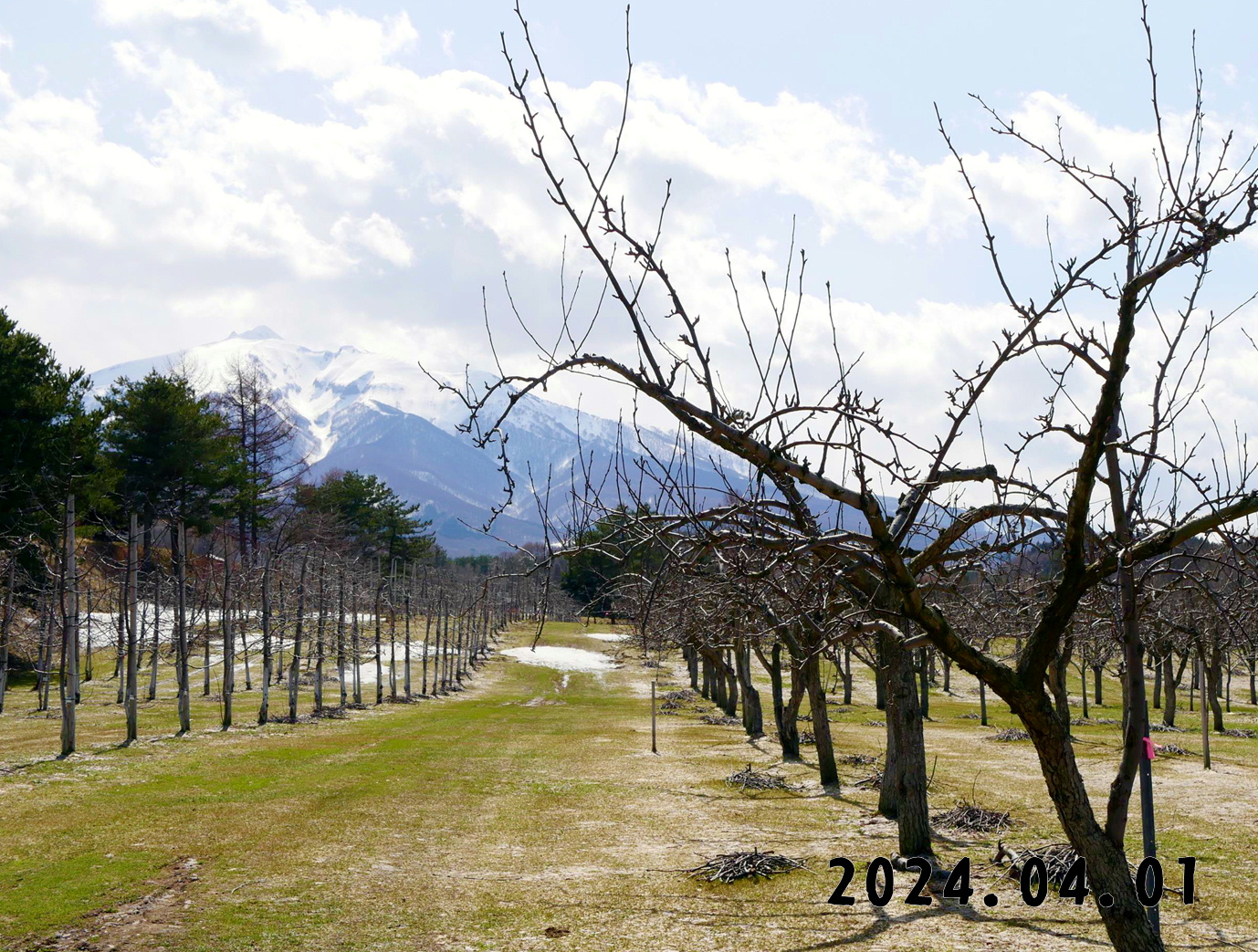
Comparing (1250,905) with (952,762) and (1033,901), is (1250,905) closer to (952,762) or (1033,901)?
(1033,901)

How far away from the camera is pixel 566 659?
250 ft

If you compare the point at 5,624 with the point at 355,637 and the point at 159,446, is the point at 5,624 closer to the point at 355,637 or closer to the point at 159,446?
the point at 355,637

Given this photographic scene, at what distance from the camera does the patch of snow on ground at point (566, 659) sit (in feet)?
238

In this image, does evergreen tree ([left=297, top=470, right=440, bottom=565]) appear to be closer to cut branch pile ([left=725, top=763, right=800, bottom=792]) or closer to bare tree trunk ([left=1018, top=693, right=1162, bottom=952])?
cut branch pile ([left=725, top=763, right=800, bottom=792])

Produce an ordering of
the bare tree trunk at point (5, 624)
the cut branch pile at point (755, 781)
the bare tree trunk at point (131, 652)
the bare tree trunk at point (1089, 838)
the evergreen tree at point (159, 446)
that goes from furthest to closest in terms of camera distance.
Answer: the evergreen tree at point (159, 446) → the bare tree trunk at point (5, 624) → the bare tree trunk at point (131, 652) → the cut branch pile at point (755, 781) → the bare tree trunk at point (1089, 838)

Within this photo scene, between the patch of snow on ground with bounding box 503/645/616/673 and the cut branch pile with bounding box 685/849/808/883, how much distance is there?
58130 millimetres

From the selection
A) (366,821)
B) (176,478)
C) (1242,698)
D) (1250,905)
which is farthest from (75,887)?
(1242,698)

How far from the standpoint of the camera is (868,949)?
29.8 ft

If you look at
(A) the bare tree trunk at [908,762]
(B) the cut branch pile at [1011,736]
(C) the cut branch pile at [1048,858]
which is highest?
(A) the bare tree trunk at [908,762]

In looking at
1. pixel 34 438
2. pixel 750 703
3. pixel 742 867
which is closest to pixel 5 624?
pixel 34 438

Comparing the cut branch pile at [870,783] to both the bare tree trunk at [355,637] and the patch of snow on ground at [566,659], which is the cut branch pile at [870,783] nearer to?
the bare tree trunk at [355,637]

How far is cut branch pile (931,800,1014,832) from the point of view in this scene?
47.9ft

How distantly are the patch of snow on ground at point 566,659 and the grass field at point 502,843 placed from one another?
43156 millimetres

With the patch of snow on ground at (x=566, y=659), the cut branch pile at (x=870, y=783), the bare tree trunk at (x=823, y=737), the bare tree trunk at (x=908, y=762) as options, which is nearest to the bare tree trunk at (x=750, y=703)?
the cut branch pile at (x=870, y=783)
